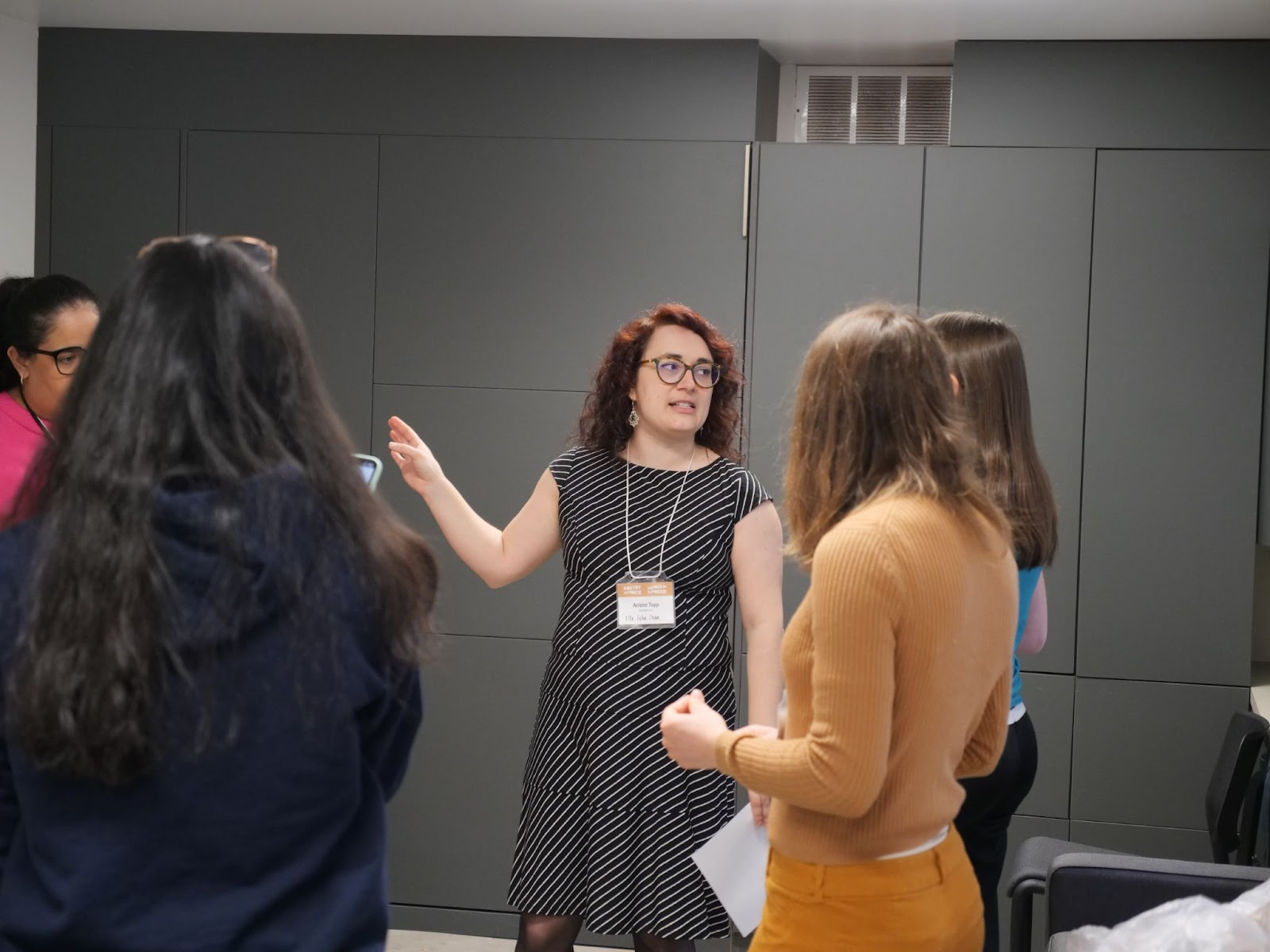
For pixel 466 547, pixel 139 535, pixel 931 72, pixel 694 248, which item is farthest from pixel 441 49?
pixel 139 535

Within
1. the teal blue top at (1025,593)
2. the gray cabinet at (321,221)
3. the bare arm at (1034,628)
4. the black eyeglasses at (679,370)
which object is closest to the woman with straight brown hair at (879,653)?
the teal blue top at (1025,593)

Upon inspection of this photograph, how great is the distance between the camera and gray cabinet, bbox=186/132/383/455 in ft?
12.8

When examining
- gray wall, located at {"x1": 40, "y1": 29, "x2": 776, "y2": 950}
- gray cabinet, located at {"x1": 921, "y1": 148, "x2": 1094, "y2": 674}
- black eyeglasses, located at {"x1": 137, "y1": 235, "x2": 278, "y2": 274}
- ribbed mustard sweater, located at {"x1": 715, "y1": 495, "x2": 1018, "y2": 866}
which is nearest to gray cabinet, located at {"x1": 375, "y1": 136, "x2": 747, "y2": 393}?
gray wall, located at {"x1": 40, "y1": 29, "x2": 776, "y2": 950}

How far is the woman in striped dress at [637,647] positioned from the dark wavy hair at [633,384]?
0.07 ft

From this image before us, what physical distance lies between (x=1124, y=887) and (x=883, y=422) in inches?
45.9

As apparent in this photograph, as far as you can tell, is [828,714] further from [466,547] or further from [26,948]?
[466,547]

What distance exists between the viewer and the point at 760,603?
101 inches

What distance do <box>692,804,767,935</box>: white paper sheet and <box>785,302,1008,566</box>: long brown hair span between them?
1.99ft

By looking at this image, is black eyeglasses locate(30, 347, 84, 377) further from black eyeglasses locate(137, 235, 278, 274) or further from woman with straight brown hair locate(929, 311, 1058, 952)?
woman with straight brown hair locate(929, 311, 1058, 952)

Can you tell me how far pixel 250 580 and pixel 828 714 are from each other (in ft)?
2.28

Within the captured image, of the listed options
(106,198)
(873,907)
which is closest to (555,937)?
(873,907)

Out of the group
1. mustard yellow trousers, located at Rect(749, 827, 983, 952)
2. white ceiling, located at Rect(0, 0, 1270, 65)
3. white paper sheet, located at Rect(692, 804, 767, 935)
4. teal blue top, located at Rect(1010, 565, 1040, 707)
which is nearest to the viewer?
mustard yellow trousers, located at Rect(749, 827, 983, 952)

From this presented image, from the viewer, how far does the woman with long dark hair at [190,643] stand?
108 cm

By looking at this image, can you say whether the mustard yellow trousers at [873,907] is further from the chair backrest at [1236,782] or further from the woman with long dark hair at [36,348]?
the woman with long dark hair at [36,348]
